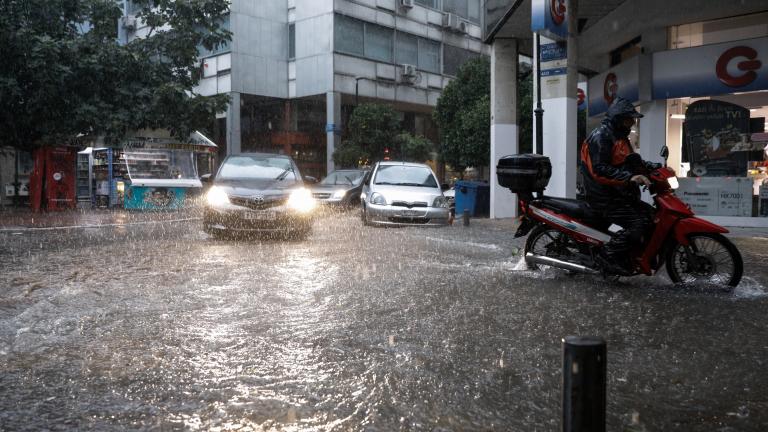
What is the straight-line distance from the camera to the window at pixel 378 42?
40.4 metres

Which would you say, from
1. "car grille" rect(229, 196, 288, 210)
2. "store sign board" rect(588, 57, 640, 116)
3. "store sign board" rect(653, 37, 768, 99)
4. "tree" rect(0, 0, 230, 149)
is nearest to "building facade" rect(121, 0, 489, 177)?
"tree" rect(0, 0, 230, 149)

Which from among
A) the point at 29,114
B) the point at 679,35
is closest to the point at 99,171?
the point at 29,114

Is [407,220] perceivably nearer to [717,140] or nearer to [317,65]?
[717,140]

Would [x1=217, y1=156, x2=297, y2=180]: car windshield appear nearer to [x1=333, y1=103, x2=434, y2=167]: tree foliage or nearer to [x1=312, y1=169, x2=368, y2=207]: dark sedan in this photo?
[x1=312, y1=169, x2=368, y2=207]: dark sedan

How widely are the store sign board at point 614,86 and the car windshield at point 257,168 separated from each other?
289 inches

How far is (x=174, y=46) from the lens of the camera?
25.1 metres

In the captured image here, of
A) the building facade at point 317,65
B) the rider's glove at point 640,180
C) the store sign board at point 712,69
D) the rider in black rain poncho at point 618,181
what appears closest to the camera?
the rider's glove at point 640,180

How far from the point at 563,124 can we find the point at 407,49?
29.8 m

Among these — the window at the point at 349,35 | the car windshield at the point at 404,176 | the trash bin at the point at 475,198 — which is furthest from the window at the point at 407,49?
the car windshield at the point at 404,176

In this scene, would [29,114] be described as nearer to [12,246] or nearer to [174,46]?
[174,46]

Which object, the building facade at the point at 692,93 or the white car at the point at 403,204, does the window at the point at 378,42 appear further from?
the white car at the point at 403,204

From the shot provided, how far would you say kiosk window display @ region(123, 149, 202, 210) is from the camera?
23.0 metres

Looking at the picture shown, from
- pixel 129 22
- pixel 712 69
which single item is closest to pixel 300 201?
pixel 712 69

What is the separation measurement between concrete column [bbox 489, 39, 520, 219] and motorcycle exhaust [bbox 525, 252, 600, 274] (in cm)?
1031
